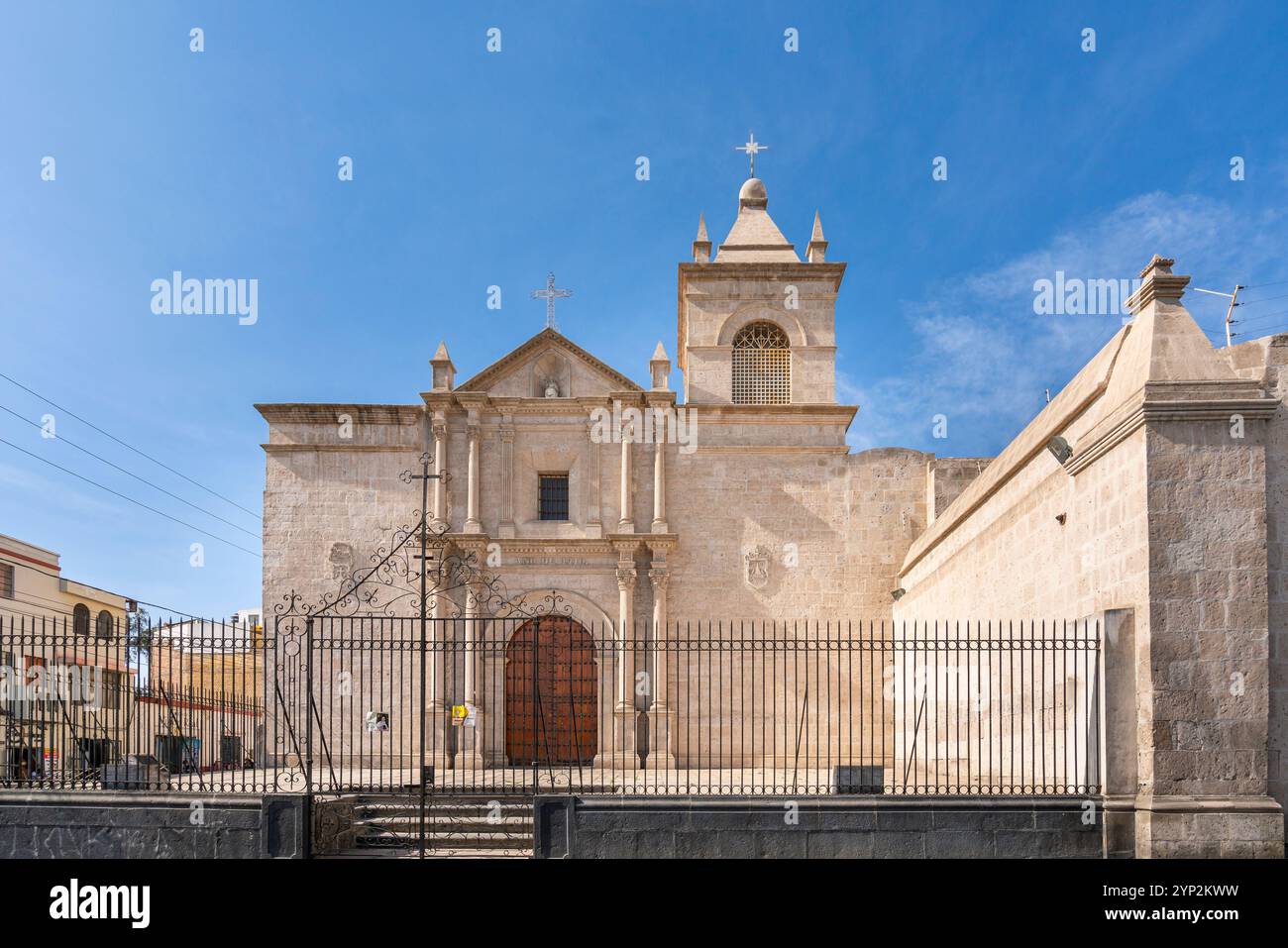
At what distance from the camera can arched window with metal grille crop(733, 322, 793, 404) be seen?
69.7 feet

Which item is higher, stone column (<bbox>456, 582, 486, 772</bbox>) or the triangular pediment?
the triangular pediment

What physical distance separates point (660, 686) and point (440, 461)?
6.05m

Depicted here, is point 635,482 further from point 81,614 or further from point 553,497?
point 81,614

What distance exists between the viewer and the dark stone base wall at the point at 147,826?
1008cm

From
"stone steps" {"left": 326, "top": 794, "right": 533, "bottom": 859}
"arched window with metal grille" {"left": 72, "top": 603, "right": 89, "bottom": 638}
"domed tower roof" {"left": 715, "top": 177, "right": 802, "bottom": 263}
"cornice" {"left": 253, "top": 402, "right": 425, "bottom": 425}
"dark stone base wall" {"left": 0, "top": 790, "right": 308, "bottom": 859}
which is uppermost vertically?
"domed tower roof" {"left": 715, "top": 177, "right": 802, "bottom": 263}

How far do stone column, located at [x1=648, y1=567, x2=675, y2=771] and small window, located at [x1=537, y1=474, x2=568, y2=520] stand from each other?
7.31ft

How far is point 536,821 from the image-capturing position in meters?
9.85

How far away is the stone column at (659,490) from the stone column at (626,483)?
477mm

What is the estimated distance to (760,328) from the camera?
70.7 feet

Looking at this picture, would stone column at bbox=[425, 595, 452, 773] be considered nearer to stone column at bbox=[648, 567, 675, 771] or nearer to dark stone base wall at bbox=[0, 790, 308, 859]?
stone column at bbox=[648, 567, 675, 771]

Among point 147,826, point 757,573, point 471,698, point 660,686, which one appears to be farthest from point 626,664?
point 147,826

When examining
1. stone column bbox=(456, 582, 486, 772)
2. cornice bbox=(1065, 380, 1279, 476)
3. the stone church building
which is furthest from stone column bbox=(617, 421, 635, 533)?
cornice bbox=(1065, 380, 1279, 476)
